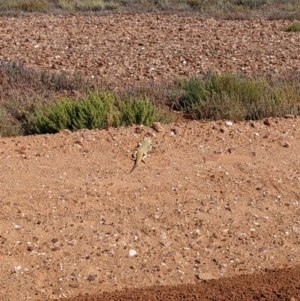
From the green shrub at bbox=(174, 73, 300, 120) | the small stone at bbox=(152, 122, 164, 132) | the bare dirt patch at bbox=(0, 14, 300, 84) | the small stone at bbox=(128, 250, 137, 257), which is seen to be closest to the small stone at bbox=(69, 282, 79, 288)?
the small stone at bbox=(128, 250, 137, 257)

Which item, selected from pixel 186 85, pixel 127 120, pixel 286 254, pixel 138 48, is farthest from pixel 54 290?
pixel 138 48

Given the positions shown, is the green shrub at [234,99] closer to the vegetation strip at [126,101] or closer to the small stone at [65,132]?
the vegetation strip at [126,101]

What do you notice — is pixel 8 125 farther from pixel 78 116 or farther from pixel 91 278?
pixel 91 278

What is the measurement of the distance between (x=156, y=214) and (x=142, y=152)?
1.17 metres

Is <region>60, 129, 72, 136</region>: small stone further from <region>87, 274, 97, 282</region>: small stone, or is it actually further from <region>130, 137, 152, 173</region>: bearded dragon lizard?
<region>87, 274, 97, 282</region>: small stone

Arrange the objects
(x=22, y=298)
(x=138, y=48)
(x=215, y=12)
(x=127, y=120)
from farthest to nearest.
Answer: (x=215, y=12) < (x=138, y=48) < (x=127, y=120) < (x=22, y=298)

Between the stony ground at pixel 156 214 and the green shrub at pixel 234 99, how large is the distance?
1.28 ft

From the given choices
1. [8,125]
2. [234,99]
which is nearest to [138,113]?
[234,99]

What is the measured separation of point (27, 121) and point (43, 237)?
130 inches

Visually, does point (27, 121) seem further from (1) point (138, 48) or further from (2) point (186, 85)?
(1) point (138, 48)

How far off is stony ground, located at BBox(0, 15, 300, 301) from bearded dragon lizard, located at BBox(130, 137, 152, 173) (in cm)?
10

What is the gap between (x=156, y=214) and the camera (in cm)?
664

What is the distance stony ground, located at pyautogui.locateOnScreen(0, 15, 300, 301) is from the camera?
18.3 feet

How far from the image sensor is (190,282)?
18.4ft
